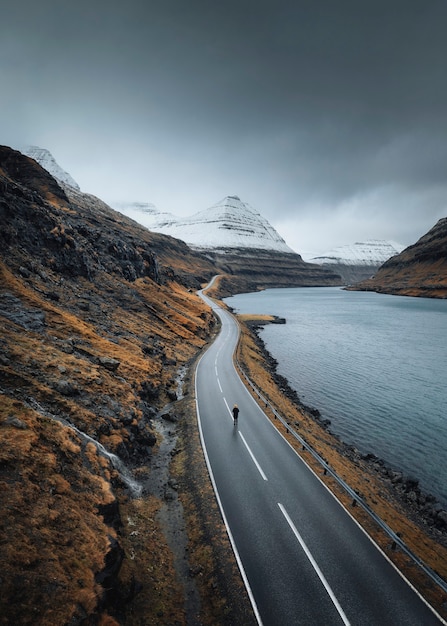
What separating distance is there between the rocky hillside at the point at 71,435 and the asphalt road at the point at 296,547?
3.67m

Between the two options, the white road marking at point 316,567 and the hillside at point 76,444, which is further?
the white road marking at point 316,567

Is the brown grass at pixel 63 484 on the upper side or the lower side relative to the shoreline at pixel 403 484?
lower

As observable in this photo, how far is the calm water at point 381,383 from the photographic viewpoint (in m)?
28.6

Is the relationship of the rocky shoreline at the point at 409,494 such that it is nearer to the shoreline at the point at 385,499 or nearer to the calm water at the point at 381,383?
the shoreline at the point at 385,499

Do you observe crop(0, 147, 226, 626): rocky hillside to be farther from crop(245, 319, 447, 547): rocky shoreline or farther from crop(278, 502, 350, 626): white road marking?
crop(245, 319, 447, 547): rocky shoreline

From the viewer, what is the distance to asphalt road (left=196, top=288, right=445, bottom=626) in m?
11.0

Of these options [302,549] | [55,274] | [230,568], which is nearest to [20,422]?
[230,568]

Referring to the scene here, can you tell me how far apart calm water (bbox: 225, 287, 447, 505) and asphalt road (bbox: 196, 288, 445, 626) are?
13150 mm

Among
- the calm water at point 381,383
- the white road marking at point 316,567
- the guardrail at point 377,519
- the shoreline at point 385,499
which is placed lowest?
the white road marking at point 316,567

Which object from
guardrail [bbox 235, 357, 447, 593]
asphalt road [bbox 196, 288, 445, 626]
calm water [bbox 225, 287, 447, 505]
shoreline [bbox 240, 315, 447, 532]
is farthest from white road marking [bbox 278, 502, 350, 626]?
calm water [bbox 225, 287, 447, 505]

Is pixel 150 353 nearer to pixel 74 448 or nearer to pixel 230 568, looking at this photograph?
A: pixel 74 448

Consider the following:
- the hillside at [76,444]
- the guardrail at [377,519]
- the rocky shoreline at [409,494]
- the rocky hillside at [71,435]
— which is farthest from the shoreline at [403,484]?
the rocky hillside at [71,435]

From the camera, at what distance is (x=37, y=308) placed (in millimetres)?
29203

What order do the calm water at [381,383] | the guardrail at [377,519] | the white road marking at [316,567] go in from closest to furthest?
the white road marking at [316,567] < the guardrail at [377,519] < the calm water at [381,383]
